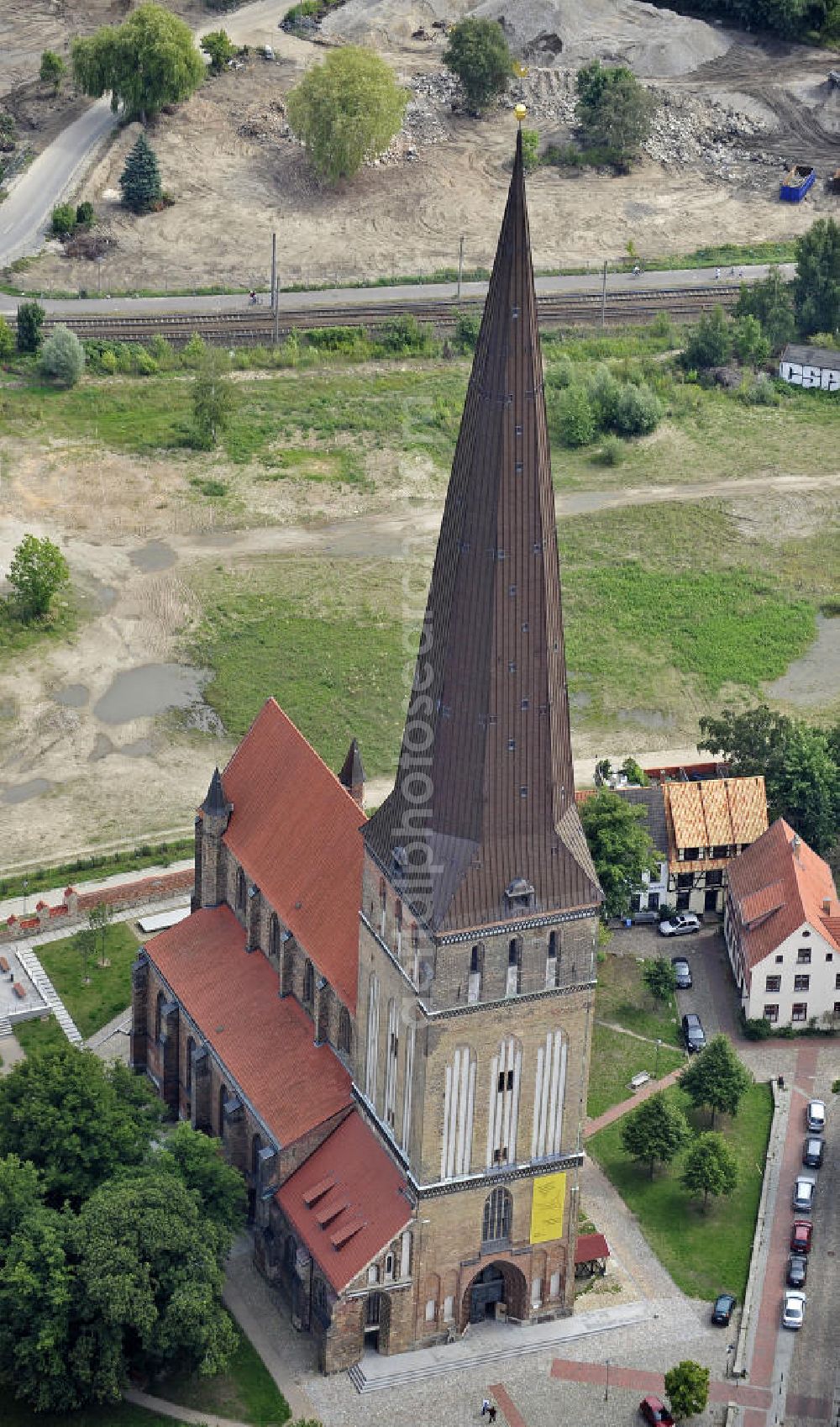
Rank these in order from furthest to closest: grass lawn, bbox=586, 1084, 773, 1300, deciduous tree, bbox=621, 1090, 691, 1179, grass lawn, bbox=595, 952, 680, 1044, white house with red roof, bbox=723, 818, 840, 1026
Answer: grass lawn, bbox=595, 952, 680, 1044 → white house with red roof, bbox=723, 818, 840, 1026 → deciduous tree, bbox=621, 1090, 691, 1179 → grass lawn, bbox=586, 1084, 773, 1300

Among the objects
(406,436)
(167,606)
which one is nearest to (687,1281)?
(167,606)

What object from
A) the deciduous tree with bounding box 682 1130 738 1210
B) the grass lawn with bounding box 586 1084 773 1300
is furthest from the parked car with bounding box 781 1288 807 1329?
the deciduous tree with bounding box 682 1130 738 1210

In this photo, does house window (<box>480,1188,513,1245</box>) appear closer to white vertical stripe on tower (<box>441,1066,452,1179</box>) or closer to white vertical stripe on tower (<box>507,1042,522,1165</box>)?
white vertical stripe on tower (<box>507,1042,522,1165</box>)

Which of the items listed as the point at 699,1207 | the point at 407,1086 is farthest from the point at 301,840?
the point at 699,1207

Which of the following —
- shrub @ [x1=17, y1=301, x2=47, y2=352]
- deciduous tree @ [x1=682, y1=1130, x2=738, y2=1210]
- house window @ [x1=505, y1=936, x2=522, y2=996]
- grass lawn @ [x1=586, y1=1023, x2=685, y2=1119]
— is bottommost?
deciduous tree @ [x1=682, y1=1130, x2=738, y2=1210]

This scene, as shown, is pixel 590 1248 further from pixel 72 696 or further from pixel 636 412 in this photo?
pixel 636 412

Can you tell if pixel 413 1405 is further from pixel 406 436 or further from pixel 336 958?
pixel 406 436

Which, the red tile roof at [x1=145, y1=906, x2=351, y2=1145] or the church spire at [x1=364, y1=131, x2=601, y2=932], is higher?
→ the church spire at [x1=364, y1=131, x2=601, y2=932]
